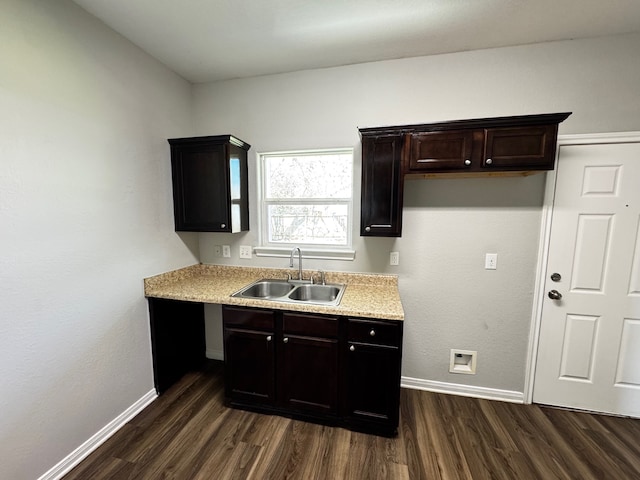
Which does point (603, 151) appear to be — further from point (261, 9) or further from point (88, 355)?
point (88, 355)

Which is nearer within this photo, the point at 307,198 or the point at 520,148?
the point at 520,148

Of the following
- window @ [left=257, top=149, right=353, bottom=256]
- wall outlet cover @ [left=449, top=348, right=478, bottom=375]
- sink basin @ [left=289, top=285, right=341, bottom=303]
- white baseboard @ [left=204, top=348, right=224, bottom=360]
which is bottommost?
white baseboard @ [left=204, top=348, right=224, bottom=360]

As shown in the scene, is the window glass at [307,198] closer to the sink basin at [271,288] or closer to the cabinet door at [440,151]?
the sink basin at [271,288]

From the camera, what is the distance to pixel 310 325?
1.81 metres

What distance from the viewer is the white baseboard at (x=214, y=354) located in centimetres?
272

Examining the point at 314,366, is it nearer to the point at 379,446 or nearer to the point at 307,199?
the point at 379,446

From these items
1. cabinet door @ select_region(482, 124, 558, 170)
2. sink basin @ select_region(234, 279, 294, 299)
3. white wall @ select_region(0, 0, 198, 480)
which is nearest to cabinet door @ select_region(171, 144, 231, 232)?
white wall @ select_region(0, 0, 198, 480)

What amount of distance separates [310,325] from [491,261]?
4.87ft

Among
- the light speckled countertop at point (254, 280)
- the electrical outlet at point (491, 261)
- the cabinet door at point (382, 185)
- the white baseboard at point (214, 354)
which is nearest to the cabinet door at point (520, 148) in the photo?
the cabinet door at point (382, 185)

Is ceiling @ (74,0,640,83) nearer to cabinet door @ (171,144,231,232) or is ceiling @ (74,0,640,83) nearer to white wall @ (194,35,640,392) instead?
white wall @ (194,35,640,392)

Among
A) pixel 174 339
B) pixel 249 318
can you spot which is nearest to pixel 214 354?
pixel 174 339

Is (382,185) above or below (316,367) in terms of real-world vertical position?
above

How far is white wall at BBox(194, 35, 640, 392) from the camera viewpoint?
6.07 feet

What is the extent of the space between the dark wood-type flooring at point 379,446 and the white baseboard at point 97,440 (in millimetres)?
40
